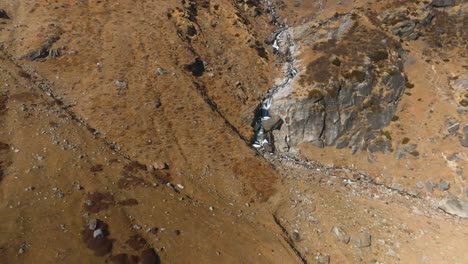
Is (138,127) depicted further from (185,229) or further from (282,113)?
(282,113)

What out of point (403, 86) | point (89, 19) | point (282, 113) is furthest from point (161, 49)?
point (403, 86)

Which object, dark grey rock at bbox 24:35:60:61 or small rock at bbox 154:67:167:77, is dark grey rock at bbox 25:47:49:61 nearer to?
dark grey rock at bbox 24:35:60:61

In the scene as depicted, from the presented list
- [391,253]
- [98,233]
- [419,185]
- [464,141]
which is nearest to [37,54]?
[98,233]

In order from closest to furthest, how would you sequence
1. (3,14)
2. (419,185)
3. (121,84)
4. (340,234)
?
(340,234), (419,185), (121,84), (3,14)

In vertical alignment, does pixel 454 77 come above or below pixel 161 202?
above

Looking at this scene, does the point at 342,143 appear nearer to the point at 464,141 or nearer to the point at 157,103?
the point at 464,141

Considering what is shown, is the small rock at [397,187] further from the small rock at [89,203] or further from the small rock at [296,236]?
the small rock at [89,203]

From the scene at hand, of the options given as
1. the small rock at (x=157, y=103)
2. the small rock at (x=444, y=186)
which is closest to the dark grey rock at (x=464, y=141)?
the small rock at (x=444, y=186)
